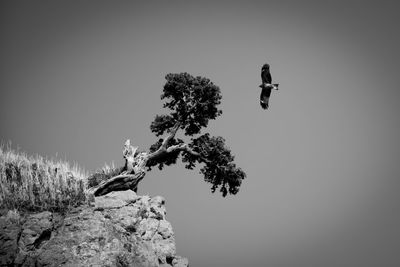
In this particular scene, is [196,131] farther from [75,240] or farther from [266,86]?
[75,240]

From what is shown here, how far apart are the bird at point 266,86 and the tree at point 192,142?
3135mm

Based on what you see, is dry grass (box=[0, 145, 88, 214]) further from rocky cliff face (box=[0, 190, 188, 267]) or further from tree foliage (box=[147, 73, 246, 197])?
tree foliage (box=[147, 73, 246, 197])

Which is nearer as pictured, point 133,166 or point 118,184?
point 118,184

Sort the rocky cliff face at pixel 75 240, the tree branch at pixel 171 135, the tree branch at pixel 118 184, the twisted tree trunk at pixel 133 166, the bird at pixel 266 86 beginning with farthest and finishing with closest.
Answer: the tree branch at pixel 171 135 → the bird at pixel 266 86 → the twisted tree trunk at pixel 133 166 → the tree branch at pixel 118 184 → the rocky cliff face at pixel 75 240

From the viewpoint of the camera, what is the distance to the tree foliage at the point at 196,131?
23.0 metres

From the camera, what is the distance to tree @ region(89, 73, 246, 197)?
22.7 meters

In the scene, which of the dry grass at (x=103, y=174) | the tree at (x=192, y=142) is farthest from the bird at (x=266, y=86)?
the dry grass at (x=103, y=174)

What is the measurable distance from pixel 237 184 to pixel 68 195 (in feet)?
35.1

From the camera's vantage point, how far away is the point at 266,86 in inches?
874

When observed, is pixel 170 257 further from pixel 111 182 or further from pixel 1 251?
pixel 1 251

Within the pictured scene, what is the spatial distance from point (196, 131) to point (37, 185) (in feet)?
39.2

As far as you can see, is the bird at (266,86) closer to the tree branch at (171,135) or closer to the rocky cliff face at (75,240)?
the tree branch at (171,135)

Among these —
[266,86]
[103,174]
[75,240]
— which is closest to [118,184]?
[103,174]

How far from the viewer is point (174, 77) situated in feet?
78.4
